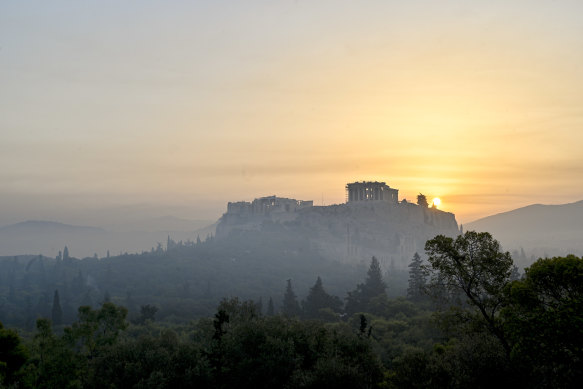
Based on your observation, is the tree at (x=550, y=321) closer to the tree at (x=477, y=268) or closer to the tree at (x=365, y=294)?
the tree at (x=477, y=268)

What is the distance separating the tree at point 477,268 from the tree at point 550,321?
2.25 m

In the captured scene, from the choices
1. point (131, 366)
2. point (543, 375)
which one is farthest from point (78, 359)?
point (543, 375)

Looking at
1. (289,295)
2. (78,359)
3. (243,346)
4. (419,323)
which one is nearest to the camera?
(243,346)

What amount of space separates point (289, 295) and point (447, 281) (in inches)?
3906

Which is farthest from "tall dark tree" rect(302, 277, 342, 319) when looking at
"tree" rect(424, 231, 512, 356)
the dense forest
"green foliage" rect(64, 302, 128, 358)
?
"tree" rect(424, 231, 512, 356)

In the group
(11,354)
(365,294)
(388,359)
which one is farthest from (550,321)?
(365,294)

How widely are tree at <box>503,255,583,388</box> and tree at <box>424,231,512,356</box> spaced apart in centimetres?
225

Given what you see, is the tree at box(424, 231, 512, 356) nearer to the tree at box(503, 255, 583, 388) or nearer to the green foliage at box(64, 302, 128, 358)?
the tree at box(503, 255, 583, 388)

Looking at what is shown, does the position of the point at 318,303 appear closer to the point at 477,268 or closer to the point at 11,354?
the point at 11,354

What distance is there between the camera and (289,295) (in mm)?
130125

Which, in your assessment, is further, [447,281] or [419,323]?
[419,323]

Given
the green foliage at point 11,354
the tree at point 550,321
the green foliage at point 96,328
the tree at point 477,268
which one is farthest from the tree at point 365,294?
the tree at point 550,321

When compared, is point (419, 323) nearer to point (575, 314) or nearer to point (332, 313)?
point (332, 313)

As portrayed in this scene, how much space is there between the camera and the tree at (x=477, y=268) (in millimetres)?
32594
